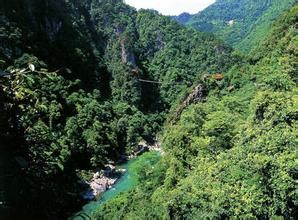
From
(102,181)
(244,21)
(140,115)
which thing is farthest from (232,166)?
(244,21)

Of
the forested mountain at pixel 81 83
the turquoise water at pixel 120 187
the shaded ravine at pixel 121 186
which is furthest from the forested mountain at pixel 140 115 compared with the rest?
the shaded ravine at pixel 121 186

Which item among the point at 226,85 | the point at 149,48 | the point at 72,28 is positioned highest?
the point at 72,28

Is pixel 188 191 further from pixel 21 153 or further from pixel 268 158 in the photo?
pixel 21 153

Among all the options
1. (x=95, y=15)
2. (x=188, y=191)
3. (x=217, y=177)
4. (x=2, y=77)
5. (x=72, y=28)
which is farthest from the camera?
(x=95, y=15)

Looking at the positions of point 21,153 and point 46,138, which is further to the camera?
point 46,138

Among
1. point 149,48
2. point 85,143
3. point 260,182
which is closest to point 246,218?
point 260,182

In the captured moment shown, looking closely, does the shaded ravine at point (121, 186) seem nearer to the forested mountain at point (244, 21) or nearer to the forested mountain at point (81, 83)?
the forested mountain at point (81, 83)
